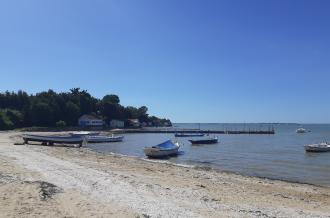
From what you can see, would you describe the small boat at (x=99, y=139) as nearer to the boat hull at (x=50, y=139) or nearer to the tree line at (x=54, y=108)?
the boat hull at (x=50, y=139)

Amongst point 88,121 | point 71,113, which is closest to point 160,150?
point 71,113

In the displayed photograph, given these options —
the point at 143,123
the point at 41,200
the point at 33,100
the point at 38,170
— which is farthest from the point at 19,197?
the point at 143,123

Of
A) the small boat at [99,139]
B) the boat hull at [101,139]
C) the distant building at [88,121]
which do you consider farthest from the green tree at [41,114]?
the small boat at [99,139]

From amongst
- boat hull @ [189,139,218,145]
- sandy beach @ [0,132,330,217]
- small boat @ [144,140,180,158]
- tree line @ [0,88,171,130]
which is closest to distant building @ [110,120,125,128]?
tree line @ [0,88,171,130]

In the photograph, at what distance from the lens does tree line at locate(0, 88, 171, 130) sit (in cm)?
11912

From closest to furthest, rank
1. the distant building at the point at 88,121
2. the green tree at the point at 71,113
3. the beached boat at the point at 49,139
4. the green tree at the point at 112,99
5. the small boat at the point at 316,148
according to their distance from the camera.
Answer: the beached boat at the point at 49,139 < the small boat at the point at 316,148 < the green tree at the point at 71,113 < the distant building at the point at 88,121 < the green tree at the point at 112,99

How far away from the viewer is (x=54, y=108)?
127 metres

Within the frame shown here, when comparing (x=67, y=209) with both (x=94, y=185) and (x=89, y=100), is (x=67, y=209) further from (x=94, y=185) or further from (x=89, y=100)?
(x=89, y=100)

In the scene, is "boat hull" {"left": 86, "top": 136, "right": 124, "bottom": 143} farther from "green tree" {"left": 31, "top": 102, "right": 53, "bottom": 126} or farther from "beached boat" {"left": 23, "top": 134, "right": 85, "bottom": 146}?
"green tree" {"left": 31, "top": 102, "right": 53, "bottom": 126}

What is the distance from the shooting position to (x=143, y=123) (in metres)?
187

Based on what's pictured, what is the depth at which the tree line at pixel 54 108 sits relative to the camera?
119125mm

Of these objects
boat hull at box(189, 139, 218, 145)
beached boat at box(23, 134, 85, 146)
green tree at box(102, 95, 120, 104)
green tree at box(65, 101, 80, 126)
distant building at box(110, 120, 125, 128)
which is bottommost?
boat hull at box(189, 139, 218, 145)

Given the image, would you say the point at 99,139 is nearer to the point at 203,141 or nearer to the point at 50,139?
the point at 203,141

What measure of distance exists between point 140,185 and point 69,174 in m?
4.48
